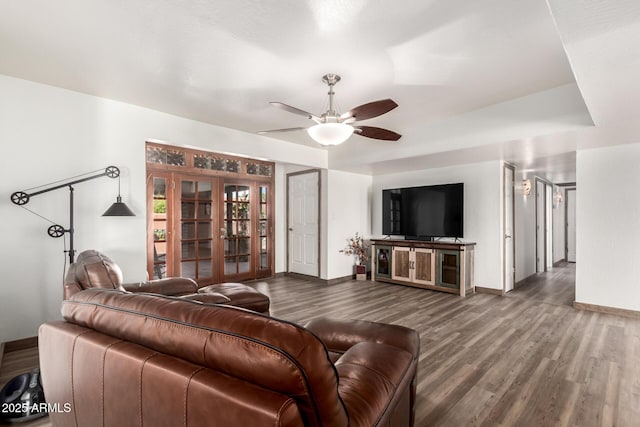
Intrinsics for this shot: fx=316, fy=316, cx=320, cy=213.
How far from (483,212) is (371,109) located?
3.47 meters

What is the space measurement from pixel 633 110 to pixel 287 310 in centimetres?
408

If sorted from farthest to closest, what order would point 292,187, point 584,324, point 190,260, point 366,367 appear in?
point 292,187 → point 190,260 → point 584,324 → point 366,367

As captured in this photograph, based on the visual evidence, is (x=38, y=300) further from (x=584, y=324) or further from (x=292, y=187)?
(x=584, y=324)

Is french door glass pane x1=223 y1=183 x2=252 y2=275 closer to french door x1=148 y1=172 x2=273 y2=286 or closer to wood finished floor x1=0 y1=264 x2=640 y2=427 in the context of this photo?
french door x1=148 y1=172 x2=273 y2=286

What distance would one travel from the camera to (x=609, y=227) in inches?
160

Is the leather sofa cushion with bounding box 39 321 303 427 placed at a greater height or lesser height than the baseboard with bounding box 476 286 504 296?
greater

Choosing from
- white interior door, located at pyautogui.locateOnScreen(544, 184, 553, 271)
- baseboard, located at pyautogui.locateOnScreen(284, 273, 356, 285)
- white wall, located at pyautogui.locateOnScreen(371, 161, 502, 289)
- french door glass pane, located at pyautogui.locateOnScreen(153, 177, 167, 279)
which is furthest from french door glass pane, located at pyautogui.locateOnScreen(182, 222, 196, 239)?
white interior door, located at pyautogui.locateOnScreen(544, 184, 553, 271)

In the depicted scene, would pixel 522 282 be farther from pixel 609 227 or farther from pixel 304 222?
pixel 304 222

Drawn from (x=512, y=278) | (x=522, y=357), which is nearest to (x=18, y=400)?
(x=522, y=357)

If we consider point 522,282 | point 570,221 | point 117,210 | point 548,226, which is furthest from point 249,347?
point 570,221

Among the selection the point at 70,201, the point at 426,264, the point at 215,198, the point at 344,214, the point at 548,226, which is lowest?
the point at 426,264

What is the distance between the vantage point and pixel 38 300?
3.14 m

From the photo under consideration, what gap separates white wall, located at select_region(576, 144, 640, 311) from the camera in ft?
12.8

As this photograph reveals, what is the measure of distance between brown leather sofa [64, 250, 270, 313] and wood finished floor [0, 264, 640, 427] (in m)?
1.00
